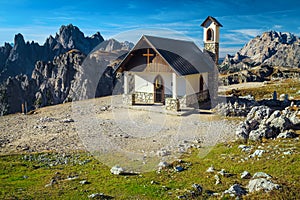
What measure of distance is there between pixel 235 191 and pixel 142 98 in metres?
18.0

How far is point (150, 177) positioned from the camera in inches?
414

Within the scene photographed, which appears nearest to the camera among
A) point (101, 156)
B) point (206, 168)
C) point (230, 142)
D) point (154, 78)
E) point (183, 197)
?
point (183, 197)

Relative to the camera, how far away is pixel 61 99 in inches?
4235

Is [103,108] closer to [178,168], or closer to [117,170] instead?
[117,170]

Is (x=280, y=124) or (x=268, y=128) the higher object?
(x=280, y=124)

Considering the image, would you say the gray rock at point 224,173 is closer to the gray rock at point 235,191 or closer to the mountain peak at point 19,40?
the gray rock at point 235,191

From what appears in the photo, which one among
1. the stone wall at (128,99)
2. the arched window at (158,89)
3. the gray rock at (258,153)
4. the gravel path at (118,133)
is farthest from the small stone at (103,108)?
the gray rock at (258,153)

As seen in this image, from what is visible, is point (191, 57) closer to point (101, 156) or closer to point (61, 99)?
point (101, 156)

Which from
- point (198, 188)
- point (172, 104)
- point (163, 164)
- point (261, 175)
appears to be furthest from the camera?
point (172, 104)

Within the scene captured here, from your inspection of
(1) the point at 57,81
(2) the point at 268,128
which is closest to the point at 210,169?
(2) the point at 268,128

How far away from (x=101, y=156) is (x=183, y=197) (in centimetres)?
611

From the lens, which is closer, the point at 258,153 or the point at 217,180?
the point at 217,180

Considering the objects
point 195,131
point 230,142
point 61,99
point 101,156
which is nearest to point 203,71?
point 195,131

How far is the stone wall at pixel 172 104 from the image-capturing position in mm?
22172
